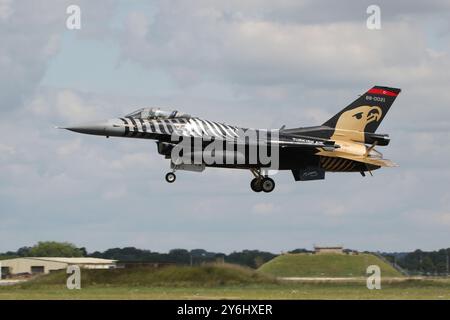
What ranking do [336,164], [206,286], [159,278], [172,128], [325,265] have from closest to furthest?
[206,286] → [159,278] → [172,128] → [336,164] → [325,265]

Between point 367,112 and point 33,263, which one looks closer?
point 367,112

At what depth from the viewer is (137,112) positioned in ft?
163

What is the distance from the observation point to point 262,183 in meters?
52.2

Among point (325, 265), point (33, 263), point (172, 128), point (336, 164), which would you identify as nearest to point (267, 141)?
point (336, 164)

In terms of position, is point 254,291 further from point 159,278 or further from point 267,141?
point 267,141

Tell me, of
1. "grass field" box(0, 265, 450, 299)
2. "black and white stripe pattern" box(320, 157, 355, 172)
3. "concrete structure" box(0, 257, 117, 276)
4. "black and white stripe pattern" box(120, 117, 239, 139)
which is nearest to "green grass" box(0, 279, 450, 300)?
"grass field" box(0, 265, 450, 299)

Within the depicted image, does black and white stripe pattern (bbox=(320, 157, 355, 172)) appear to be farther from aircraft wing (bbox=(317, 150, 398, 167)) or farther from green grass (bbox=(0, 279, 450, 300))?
green grass (bbox=(0, 279, 450, 300))

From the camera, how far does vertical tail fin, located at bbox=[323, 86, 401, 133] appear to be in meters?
53.7

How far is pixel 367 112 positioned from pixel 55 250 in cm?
2081

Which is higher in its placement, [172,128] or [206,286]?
[172,128]

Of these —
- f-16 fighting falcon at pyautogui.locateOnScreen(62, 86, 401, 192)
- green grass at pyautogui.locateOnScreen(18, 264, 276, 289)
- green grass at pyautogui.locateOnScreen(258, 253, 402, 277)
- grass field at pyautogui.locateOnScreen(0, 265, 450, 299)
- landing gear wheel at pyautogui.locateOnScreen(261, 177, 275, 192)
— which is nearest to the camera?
grass field at pyautogui.locateOnScreen(0, 265, 450, 299)

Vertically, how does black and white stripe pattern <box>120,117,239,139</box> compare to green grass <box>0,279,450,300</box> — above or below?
above

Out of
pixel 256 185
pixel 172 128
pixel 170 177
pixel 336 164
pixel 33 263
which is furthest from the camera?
pixel 33 263
